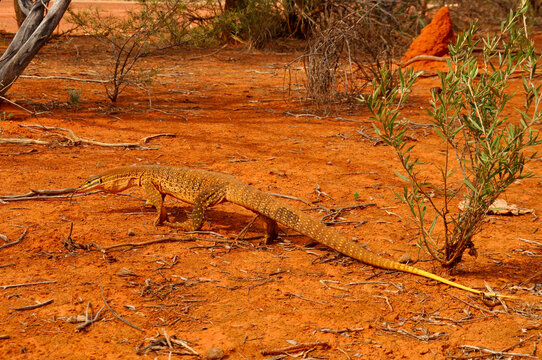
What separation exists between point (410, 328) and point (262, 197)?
160 cm


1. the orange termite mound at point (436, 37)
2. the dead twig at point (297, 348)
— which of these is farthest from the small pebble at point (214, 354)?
the orange termite mound at point (436, 37)

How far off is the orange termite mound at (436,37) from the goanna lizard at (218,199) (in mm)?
8862

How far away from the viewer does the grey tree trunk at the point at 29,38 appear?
823 cm

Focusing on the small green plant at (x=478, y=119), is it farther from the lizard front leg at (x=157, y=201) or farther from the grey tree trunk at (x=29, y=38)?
the grey tree trunk at (x=29, y=38)

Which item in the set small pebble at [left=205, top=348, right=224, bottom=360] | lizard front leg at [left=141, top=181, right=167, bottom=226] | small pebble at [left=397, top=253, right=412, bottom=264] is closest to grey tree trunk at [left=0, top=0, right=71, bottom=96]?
lizard front leg at [left=141, top=181, right=167, bottom=226]

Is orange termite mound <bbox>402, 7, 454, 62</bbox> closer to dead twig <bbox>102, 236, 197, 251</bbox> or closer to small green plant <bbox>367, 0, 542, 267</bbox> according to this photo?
small green plant <bbox>367, 0, 542, 267</bbox>

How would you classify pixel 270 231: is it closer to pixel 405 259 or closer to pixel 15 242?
pixel 405 259

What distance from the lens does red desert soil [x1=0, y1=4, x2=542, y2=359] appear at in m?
3.32

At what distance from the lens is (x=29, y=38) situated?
8.31 meters

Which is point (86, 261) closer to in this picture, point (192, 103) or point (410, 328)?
point (410, 328)

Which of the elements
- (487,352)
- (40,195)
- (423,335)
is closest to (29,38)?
(40,195)

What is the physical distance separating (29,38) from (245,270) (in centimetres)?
593

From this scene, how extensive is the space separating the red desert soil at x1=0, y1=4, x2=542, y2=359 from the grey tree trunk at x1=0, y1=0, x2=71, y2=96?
0.95 metres

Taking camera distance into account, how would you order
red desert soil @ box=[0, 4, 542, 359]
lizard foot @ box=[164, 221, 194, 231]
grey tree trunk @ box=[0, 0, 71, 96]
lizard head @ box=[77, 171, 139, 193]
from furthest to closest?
grey tree trunk @ box=[0, 0, 71, 96], lizard head @ box=[77, 171, 139, 193], lizard foot @ box=[164, 221, 194, 231], red desert soil @ box=[0, 4, 542, 359]
